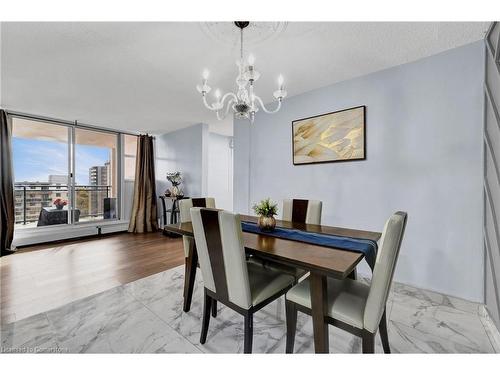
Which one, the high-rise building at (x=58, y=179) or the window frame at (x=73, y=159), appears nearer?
the window frame at (x=73, y=159)

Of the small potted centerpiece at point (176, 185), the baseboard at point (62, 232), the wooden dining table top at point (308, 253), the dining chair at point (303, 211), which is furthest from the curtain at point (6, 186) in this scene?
the dining chair at point (303, 211)

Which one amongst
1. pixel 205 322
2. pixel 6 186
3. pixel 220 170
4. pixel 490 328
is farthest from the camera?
pixel 220 170

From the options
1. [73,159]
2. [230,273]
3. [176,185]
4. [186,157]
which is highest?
[186,157]

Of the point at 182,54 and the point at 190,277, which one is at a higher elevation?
the point at 182,54

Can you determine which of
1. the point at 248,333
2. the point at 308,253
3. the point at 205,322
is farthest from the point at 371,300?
the point at 205,322

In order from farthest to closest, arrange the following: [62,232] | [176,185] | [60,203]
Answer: [176,185] → [60,203] → [62,232]

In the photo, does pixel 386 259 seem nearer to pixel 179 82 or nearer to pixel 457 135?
pixel 457 135

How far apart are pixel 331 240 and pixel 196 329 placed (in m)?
1.20

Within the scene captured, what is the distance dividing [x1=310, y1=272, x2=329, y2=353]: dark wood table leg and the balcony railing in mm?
5007

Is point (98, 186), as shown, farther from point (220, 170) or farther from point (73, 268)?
point (220, 170)

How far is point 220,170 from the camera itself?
5.56 metres

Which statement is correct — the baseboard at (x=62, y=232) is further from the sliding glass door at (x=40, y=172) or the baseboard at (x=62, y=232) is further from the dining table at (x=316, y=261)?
the dining table at (x=316, y=261)

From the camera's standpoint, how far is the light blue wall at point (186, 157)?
440 cm

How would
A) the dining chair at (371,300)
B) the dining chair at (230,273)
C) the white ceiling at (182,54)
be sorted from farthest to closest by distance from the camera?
the white ceiling at (182,54) < the dining chair at (230,273) < the dining chair at (371,300)
